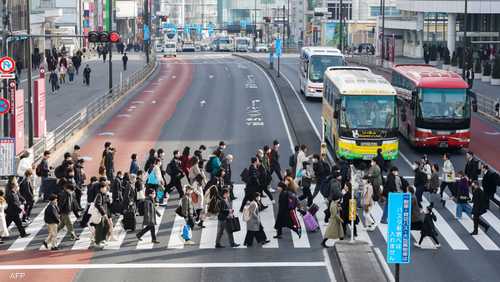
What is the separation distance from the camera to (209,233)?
29109mm

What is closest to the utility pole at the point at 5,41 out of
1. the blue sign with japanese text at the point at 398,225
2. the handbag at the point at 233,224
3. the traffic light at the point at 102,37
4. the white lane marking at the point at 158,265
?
the traffic light at the point at 102,37

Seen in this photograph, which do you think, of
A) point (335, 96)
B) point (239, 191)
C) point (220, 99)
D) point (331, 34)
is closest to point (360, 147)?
point (335, 96)

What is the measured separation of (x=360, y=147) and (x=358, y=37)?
440 feet

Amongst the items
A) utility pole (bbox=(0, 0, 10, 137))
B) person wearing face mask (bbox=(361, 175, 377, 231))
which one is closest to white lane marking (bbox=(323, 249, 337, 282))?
person wearing face mask (bbox=(361, 175, 377, 231))

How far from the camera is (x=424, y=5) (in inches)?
4355

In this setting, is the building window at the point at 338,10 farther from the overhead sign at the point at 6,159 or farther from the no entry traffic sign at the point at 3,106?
the overhead sign at the point at 6,159

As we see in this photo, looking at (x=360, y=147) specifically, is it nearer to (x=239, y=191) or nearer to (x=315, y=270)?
(x=239, y=191)

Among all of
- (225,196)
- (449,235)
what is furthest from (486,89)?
(225,196)

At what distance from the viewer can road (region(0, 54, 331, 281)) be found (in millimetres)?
25031

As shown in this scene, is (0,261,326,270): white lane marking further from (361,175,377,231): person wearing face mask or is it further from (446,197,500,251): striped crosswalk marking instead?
(446,197,500,251): striped crosswalk marking

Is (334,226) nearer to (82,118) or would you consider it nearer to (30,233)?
(30,233)

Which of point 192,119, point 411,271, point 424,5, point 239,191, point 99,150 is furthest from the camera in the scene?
point 424,5

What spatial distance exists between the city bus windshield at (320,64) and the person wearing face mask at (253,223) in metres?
35.7

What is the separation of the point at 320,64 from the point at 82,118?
18855 mm
